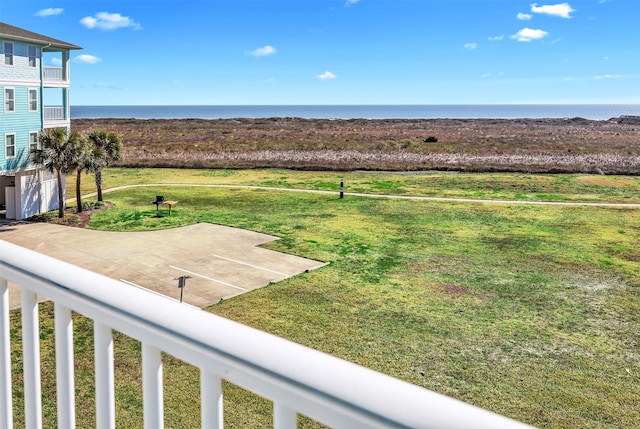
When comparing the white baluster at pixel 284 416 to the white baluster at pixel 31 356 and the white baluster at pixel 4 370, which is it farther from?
the white baluster at pixel 4 370

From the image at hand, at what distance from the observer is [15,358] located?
13.0 m

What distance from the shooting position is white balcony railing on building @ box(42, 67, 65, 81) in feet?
94.6

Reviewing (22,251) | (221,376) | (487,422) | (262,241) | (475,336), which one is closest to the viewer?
(487,422)

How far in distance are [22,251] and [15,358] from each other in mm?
12806

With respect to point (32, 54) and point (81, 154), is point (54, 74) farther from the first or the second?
point (81, 154)

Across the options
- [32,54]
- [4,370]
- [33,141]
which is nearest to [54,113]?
[33,141]

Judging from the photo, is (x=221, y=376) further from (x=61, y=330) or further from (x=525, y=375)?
(x=525, y=375)

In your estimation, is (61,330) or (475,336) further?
(475,336)

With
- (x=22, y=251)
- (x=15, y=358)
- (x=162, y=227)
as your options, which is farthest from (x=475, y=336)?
(x=162, y=227)

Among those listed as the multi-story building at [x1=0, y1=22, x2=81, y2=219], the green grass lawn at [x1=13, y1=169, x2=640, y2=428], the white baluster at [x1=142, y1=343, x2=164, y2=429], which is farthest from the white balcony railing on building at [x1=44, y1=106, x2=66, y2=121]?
the white baluster at [x1=142, y1=343, x2=164, y2=429]

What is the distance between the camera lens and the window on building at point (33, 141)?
2795 cm

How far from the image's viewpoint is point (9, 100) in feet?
86.2

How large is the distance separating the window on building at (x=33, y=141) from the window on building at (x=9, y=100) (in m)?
1.76

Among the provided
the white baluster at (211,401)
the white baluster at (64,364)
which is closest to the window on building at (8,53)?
the white baluster at (64,364)
